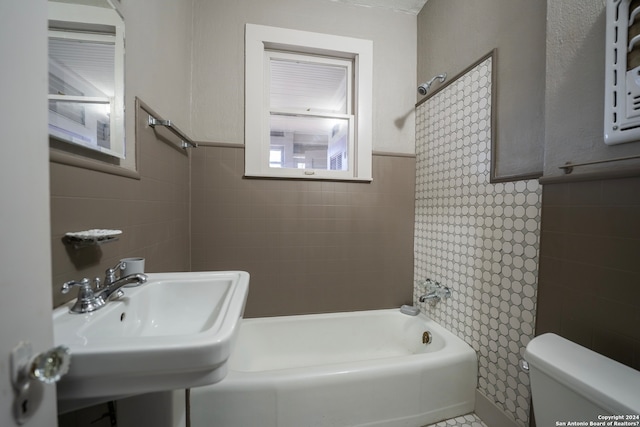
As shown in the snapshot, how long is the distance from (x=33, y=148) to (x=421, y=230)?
6.15 feet

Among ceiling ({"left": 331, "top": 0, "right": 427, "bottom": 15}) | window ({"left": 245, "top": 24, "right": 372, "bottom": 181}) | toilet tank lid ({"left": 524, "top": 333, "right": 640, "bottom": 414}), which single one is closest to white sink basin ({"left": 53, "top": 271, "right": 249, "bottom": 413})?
toilet tank lid ({"left": 524, "top": 333, "right": 640, "bottom": 414})

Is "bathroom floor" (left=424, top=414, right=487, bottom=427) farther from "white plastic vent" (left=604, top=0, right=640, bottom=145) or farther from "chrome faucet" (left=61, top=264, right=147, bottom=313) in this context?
"chrome faucet" (left=61, top=264, right=147, bottom=313)

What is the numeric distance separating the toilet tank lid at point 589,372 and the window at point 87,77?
1.52 metres

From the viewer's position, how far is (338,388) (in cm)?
107

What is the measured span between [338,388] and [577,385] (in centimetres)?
82

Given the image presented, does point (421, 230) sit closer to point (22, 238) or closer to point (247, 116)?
point (247, 116)

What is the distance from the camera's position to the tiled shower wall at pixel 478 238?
1068 mm

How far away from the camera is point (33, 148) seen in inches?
13.9

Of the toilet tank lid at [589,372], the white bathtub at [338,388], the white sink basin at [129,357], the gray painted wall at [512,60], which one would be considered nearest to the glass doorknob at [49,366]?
the white sink basin at [129,357]

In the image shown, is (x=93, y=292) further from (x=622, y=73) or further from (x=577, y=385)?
(x=622, y=73)

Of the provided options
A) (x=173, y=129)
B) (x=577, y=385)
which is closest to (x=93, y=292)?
(x=173, y=129)

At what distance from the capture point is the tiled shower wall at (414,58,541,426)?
107 cm

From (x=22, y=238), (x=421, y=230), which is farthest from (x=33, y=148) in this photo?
(x=421, y=230)

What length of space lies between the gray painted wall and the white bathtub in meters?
1.04
